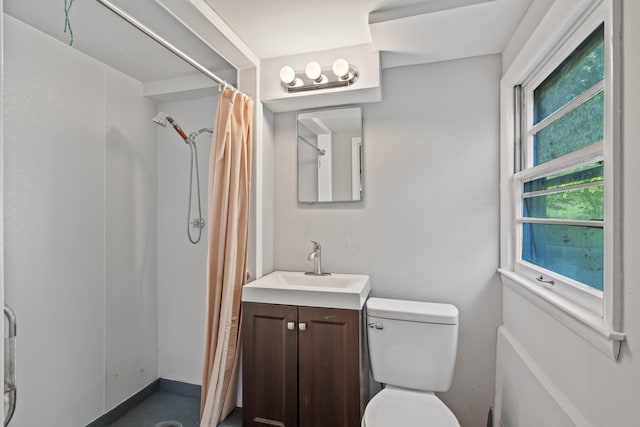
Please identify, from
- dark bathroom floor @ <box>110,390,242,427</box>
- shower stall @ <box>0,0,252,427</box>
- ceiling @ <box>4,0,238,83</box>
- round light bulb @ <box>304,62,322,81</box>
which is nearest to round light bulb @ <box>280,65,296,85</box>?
round light bulb @ <box>304,62,322,81</box>

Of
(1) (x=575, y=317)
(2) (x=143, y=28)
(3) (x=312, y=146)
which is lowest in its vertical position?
(1) (x=575, y=317)

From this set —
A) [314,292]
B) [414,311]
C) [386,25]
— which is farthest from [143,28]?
[414,311]

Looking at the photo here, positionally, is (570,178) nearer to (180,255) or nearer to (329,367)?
(329,367)

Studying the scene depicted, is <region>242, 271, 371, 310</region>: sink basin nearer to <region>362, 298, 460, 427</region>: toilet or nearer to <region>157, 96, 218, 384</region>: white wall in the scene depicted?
<region>362, 298, 460, 427</region>: toilet

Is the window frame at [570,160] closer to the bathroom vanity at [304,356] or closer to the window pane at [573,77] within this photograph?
the window pane at [573,77]

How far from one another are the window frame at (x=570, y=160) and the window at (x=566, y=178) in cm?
1

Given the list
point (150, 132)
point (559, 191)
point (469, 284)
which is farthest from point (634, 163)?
point (150, 132)

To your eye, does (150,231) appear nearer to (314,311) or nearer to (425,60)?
(314,311)

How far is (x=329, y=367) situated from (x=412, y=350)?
441 mm

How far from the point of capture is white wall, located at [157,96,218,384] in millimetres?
2336

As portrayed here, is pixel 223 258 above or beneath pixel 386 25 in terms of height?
beneath

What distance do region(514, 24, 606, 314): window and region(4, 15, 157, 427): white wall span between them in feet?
8.02

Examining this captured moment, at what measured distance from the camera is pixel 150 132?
236 centimetres

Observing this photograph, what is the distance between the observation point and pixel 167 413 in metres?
2.09
